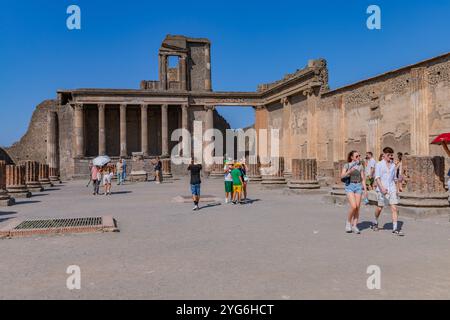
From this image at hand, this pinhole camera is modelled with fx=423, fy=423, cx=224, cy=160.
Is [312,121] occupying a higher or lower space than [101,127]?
lower

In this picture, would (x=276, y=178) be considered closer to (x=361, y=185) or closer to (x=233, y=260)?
(x=361, y=185)

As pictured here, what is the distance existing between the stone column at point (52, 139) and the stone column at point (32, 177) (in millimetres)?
17026

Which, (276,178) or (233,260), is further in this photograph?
(276,178)

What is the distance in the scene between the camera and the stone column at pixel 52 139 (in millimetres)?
37812

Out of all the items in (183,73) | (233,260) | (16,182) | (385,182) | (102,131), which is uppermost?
(183,73)

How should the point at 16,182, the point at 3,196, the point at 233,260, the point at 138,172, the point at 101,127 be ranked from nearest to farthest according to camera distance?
the point at 233,260, the point at 3,196, the point at 16,182, the point at 138,172, the point at 101,127

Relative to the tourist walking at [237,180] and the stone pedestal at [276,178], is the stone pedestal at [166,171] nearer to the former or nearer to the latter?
the stone pedestal at [276,178]

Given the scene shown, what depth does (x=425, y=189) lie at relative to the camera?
10.4 meters

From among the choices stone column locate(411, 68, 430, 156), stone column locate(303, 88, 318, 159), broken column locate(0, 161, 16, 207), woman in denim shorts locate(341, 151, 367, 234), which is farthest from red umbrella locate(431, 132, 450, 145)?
broken column locate(0, 161, 16, 207)

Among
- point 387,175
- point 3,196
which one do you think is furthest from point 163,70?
point 387,175

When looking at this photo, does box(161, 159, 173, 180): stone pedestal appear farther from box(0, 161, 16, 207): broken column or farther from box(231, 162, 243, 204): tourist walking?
box(231, 162, 243, 204): tourist walking

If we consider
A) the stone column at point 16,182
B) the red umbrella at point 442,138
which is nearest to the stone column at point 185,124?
the stone column at point 16,182

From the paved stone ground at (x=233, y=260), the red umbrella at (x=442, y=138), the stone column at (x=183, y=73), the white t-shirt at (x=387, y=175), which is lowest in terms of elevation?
the paved stone ground at (x=233, y=260)

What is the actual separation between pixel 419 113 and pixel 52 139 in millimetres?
30995
